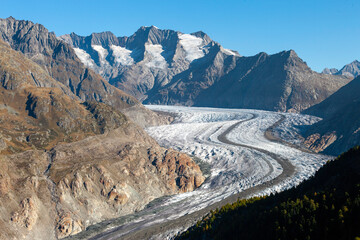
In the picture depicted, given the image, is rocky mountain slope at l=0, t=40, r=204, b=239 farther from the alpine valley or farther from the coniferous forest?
the coniferous forest

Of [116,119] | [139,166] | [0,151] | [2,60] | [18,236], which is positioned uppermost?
[2,60]

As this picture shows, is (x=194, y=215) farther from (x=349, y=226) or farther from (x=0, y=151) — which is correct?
(x=0, y=151)

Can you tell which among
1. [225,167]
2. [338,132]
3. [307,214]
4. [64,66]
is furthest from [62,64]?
[307,214]

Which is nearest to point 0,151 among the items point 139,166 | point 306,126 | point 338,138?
point 139,166

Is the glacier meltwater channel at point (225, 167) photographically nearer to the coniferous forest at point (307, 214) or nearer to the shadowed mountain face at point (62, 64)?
the coniferous forest at point (307, 214)

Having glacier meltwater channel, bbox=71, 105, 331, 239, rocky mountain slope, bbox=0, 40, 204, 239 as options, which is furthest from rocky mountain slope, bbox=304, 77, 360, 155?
rocky mountain slope, bbox=0, 40, 204, 239

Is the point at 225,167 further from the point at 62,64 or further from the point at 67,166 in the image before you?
the point at 62,64
